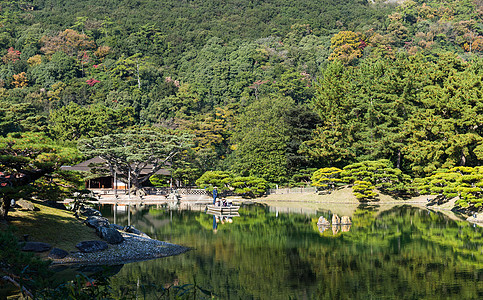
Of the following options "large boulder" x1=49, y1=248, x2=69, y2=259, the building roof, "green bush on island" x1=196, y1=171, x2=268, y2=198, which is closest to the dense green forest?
the building roof

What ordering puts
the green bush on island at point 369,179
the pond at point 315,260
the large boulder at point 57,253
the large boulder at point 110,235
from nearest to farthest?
the pond at point 315,260
the large boulder at point 57,253
the large boulder at point 110,235
the green bush on island at point 369,179

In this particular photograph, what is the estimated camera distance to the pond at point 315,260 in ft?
45.3

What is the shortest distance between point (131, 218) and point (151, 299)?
58.1ft

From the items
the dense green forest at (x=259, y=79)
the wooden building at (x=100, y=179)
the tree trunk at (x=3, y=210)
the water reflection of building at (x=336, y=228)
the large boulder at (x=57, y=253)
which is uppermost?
the dense green forest at (x=259, y=79)

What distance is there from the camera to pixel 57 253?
16.4m

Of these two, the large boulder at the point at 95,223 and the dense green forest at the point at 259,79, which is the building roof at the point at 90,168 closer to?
the dense green forest at the point at 259,79

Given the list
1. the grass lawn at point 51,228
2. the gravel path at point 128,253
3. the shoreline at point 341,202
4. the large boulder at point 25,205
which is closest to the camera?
the gravel path at point 128,253

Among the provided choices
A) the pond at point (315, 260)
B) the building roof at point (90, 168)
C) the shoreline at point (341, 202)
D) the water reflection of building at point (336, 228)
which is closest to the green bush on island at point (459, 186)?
the shoreline at point (341, 202)

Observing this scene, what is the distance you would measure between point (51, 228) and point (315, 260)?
9982 mm

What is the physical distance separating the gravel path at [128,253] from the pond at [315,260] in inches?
33.7

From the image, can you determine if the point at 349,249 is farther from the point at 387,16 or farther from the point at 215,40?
the point at 387,16

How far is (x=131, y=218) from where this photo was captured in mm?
29891

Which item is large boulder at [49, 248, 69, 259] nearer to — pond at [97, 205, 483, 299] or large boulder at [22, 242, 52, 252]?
large boulder at [22, 242, 52, 252]

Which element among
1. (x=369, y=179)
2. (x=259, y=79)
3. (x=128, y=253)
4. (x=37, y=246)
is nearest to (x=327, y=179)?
(x=369, y=179)
